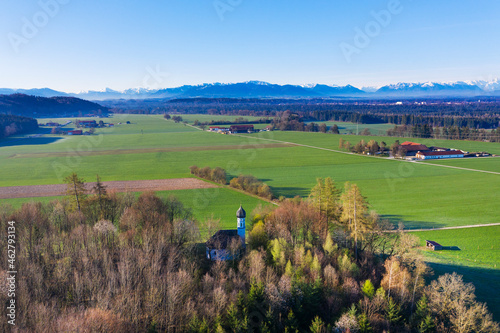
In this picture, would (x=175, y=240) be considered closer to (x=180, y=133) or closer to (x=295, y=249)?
(x=295, y=249)

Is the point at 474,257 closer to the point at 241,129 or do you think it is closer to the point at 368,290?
the point at 368,290

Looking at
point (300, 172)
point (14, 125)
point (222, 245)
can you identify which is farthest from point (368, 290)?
point (14, 125)

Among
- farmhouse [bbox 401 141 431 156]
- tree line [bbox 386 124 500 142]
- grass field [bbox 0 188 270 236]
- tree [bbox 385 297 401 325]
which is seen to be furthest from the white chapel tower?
tree line [bbox 386 124 500 142]

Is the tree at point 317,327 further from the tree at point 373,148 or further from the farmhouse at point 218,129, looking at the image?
the farmhouse at point 218,129

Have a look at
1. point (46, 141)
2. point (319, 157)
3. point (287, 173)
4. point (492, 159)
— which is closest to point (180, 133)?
point (46, 141)

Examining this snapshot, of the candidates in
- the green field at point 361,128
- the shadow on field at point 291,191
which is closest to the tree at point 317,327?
the shadow on field at point 291,191

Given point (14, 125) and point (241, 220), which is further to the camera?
point (14, 125)

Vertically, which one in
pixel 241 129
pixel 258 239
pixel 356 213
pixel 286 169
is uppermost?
pixel 241 129
